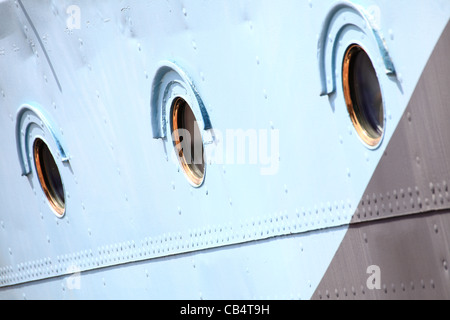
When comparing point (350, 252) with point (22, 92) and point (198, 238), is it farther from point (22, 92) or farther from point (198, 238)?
point (22, 92)

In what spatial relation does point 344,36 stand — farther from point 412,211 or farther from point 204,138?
point 204,138

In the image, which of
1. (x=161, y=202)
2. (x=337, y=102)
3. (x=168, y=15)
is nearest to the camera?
(x=337, y=102)

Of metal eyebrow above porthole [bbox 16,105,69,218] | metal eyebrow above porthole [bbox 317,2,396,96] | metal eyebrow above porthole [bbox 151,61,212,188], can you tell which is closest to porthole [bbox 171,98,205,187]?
metal eyebrow above porthole [bbox 151,61,212,188]

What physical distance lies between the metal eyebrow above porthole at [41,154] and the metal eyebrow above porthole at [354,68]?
3.23m

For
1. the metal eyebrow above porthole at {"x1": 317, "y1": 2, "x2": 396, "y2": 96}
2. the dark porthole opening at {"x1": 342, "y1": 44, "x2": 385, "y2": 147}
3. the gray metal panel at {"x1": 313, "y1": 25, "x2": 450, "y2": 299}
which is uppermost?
the metal eyebrow above porthole at {"x1": 317, "y1": 2, "x2": 396, "y2": 96}

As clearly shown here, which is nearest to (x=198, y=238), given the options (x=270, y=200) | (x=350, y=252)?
(x=270, y=200)

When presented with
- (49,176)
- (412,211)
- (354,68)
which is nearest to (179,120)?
(354,68)

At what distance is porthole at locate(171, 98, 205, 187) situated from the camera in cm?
646

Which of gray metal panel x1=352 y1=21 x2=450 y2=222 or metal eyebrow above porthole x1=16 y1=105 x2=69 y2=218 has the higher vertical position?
metal eyebrow above porthole x1=16 y1=105 x2=69 y2=218

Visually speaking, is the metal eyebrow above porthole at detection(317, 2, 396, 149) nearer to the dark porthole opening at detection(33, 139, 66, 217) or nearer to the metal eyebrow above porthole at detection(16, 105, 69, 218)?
the metal eyebrow above porthole at detection(16, 105, 69, 218)

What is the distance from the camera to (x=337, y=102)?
5195mm

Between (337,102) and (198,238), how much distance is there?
1.74 metres

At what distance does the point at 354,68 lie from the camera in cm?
516

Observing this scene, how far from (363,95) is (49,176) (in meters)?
3.79
